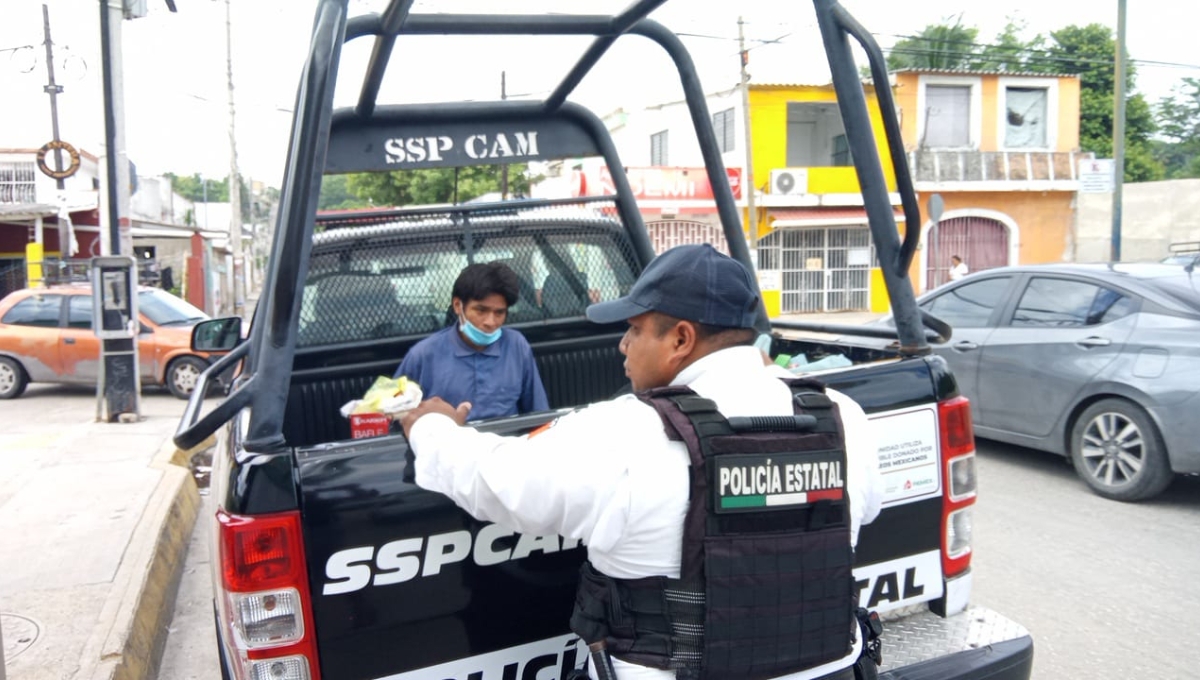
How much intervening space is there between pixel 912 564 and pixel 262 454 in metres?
1.78

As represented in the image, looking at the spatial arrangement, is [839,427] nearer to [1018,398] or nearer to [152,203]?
[1018,398]

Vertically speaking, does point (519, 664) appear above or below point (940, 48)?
below

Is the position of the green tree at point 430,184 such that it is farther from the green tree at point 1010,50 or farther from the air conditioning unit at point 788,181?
the green tree at point 1010,50

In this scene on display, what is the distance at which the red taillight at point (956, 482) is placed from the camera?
265cm

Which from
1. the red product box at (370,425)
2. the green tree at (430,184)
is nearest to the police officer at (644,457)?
the red product box at (370,425)

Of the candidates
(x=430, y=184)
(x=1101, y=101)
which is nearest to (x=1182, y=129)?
(x=1101, y=101)

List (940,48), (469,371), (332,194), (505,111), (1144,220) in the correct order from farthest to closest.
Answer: (332,194) → (940,48) → (1144,220) → (505,111) → (469,371)

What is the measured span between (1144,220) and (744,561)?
110ft

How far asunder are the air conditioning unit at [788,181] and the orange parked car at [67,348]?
1800cm

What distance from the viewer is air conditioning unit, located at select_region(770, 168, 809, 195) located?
27047 mm

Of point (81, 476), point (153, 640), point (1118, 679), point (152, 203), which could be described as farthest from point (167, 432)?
point (152, 203)

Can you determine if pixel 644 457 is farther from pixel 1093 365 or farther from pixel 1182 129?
pixel 1182 129

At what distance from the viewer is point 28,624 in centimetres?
420

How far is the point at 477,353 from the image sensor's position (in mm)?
3711
